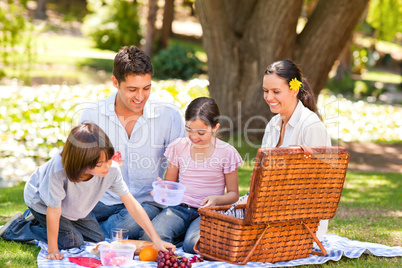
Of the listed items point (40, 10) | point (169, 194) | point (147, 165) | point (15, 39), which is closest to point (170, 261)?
point (169, 194)

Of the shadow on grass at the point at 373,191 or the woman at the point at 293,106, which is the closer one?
the woman at the point at 293,106

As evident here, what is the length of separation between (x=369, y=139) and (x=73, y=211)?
26.6 ft

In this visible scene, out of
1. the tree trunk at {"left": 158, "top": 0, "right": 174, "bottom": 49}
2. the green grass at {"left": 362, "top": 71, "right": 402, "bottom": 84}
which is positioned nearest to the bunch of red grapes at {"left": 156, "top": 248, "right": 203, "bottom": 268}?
the tree trunk at {"left": 158, "top": 0, "right": 174, "bottom": 49}

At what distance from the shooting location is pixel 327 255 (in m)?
3.83

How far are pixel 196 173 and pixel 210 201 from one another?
0.31 m

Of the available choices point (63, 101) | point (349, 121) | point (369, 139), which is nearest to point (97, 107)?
point (63, 101)

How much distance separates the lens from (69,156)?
3.37 metres

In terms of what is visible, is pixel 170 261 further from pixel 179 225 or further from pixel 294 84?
pixel 294 84

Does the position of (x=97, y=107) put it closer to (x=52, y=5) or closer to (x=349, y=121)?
(x=349, y=121)

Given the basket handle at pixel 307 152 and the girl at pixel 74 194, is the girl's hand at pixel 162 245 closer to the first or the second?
the girl at pixel 74 194

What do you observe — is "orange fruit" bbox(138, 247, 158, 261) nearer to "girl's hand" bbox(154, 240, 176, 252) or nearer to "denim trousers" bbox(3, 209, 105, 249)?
"girl's hand" bbox(154, 240, 176, 252)

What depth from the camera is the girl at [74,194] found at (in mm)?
3332

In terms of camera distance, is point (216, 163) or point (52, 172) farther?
point (216, 163)

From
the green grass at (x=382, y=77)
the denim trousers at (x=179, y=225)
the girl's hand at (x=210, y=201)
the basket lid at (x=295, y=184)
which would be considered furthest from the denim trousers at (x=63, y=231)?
the green grass at (x=382, y=77)
